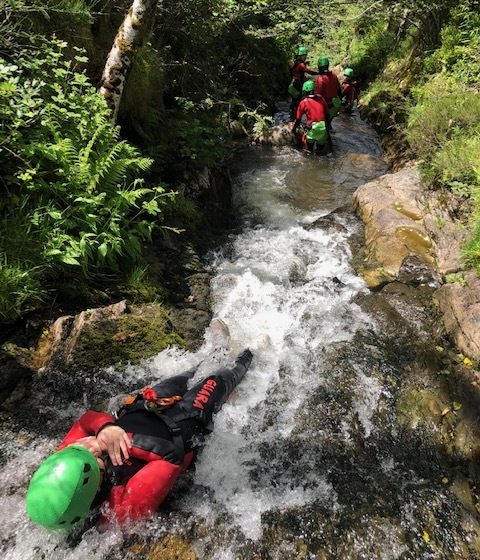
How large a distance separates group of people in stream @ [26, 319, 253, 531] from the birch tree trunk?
12.4 ft

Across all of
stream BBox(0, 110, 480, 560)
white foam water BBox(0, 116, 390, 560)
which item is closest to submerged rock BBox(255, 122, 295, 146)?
white foam water BBox(0, 116, 390, 560)

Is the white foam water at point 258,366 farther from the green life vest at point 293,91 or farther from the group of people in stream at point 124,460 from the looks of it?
the green life vest at point 293,91

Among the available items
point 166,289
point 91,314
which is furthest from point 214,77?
point 91,314

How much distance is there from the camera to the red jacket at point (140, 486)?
10.6ft

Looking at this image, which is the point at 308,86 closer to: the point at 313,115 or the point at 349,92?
the point at 313,115

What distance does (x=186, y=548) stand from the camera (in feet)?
11.1

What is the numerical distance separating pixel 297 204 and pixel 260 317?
3.66m

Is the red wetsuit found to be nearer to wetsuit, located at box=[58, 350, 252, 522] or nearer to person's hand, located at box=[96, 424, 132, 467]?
wetsuit, located at box=[58, 350, 252, 522]

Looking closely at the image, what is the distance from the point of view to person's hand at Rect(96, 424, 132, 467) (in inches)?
128

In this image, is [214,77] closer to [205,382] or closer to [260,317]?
[260,317]

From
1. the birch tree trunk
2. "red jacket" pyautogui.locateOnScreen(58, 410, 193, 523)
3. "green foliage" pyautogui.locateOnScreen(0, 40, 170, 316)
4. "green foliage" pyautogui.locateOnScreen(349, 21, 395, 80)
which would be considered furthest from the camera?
"green foliage" pyautogui.locateOnScreen(349, 21, 395, 80)

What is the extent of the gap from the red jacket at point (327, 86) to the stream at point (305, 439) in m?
7.31

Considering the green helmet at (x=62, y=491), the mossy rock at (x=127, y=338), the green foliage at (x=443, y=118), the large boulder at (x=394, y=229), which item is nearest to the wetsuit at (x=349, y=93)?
the green foliage at (x=443, y=118)

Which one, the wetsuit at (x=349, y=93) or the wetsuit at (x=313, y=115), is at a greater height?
the wetsuit at (x=349, y=93)
